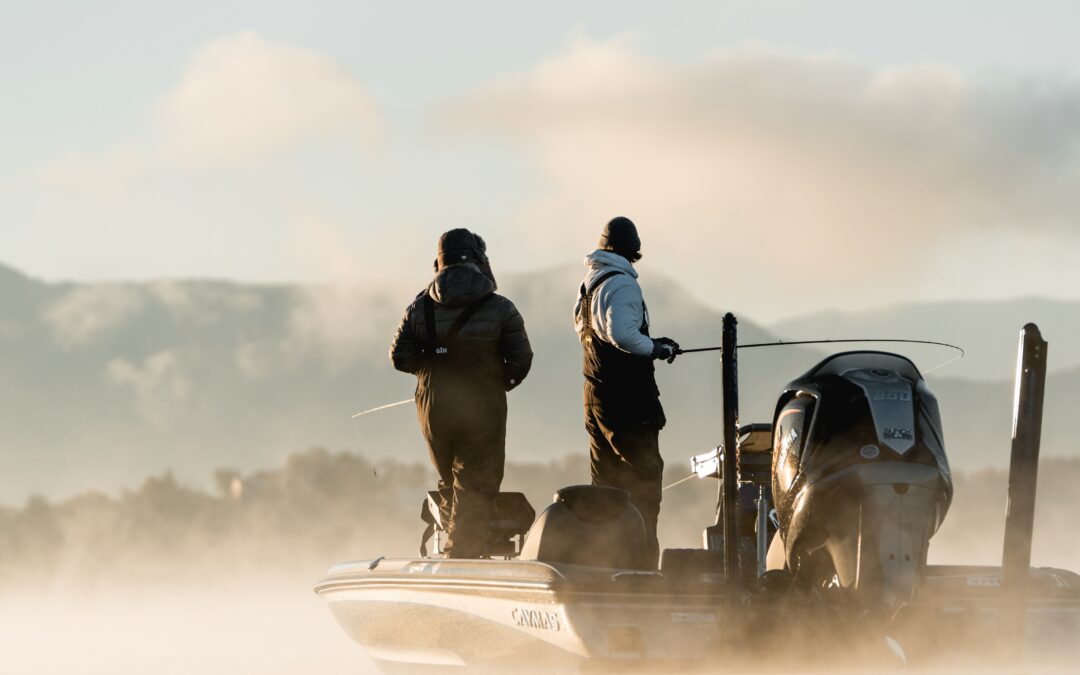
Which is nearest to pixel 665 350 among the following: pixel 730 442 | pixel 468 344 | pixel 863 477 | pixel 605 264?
pixel 605 264

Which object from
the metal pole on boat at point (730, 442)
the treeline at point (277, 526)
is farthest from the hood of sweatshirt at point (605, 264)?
the treeline at point (277, 526)

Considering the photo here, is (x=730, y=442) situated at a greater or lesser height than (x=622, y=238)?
lesser

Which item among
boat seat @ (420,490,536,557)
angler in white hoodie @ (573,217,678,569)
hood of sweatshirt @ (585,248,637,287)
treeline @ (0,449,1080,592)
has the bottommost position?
boat seat @ (420,490,536,557)

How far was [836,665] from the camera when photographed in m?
8.13

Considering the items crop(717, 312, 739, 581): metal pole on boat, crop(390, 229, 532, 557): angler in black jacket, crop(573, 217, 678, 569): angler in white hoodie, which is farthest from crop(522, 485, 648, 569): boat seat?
crop(390, 229, 532, 557): angler in black jacket

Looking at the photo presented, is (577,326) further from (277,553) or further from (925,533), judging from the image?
(277,553)

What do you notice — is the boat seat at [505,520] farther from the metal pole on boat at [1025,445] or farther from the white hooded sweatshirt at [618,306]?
the metal pole on boat at [1025,445]

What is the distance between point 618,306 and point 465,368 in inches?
37.1

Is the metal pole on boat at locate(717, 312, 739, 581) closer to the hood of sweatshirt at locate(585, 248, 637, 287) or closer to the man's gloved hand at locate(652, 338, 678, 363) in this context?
the man's gloved hand at locate(652, 338, 678, 363)

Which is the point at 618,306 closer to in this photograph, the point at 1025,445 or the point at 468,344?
the point at 468,344

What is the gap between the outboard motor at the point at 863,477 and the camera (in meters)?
8.08

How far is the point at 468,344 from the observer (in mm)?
10070

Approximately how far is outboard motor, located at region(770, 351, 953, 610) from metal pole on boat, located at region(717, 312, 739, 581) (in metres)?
0.37

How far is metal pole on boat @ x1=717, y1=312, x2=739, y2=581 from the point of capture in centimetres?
797
